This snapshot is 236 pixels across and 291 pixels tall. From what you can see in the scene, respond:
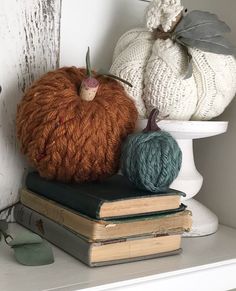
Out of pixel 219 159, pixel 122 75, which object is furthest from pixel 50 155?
pixel 219 159

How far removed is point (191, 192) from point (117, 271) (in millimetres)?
185

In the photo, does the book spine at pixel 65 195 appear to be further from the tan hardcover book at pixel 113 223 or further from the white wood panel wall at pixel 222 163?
the white wood panel wall at pixel 222 163

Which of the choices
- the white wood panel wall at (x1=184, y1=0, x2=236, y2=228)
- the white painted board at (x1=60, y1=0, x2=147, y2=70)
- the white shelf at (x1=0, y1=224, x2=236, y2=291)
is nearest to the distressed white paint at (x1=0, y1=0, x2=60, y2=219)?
the white painted board at (x1=60, y1=0, x2=147, y2=70)

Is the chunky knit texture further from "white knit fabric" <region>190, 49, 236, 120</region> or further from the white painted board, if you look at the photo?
the white painted board

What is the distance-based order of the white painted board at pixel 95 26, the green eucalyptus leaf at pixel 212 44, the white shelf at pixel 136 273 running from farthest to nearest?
the white painted board at pixel 95 26
the green eucalyptus leaf at pixel 212 44
the white shelf at pixel 136 273

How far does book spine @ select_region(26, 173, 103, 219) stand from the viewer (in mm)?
463

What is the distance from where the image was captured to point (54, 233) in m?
0.52

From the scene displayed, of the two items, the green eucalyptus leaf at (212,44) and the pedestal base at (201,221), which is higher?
the green eucalyptus leaf at (212,44)

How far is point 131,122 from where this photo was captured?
536 mm

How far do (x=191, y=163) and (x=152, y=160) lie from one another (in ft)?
0.51

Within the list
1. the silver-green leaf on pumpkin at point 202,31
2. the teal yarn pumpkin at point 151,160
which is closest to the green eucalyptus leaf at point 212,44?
the silver-green leaf on pumpkin at point 202,31

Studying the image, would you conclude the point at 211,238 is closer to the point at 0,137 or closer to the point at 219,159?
the point at 219,159

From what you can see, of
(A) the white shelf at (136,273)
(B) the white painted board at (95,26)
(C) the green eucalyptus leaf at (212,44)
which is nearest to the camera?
(A) the white shelf at (136,273)

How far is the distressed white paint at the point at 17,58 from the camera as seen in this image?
0.60m
